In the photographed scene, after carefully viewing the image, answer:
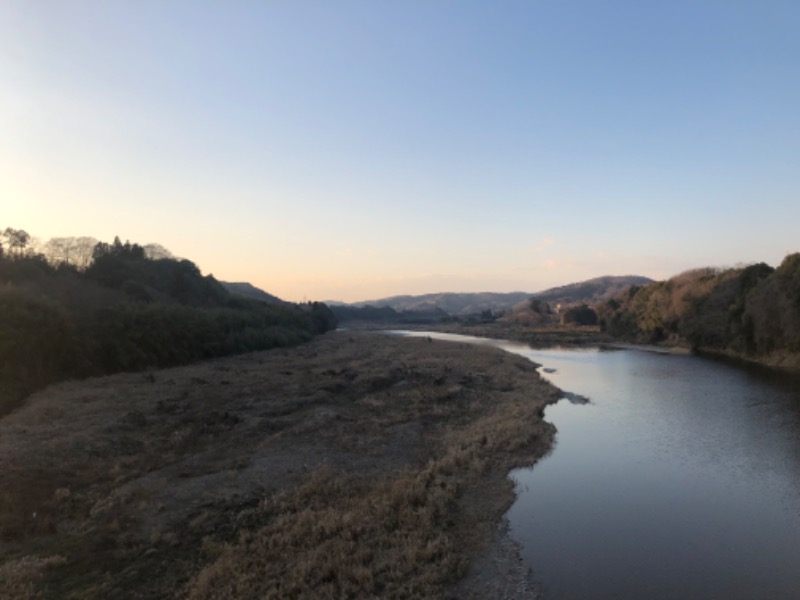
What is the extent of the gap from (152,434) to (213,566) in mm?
15713

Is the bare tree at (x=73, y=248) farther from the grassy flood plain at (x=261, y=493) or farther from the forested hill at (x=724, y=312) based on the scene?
the forested hill at (x=724, y=312)

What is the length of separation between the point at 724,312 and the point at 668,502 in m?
60.8

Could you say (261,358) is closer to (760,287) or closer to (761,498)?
(761,498)

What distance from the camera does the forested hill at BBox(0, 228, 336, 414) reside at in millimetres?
35281

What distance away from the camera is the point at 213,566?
1206cm

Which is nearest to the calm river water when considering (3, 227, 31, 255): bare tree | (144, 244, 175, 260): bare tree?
(3, 227, 31, 255): bare tree

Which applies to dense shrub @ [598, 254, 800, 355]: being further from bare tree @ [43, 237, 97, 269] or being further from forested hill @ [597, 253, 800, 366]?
bare tree @ [43, 237, 97, 269]

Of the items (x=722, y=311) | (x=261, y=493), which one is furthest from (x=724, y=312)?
(x=261, y=493)

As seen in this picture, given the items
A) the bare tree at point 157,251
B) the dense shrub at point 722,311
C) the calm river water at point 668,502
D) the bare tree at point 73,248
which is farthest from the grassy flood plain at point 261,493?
the bare tree at point 157,251

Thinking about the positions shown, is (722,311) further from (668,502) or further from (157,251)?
(157,251)

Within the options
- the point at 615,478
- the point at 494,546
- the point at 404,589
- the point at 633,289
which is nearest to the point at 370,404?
the point at 615,478

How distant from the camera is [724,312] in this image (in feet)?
221

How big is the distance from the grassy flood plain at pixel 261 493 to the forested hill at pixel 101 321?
3.69m

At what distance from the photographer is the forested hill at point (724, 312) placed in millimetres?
50853
